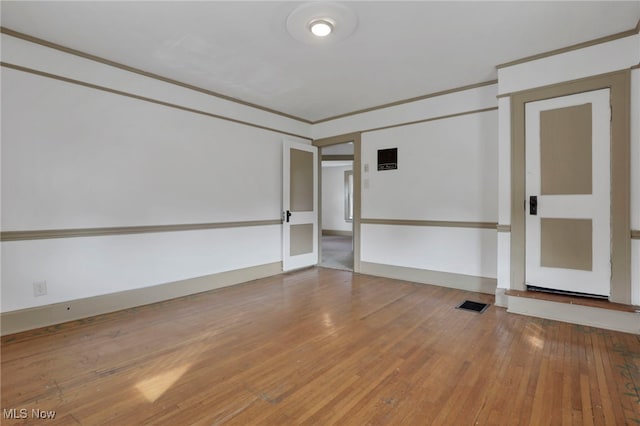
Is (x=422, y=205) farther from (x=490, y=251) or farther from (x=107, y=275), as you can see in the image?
(x=107, y=275)

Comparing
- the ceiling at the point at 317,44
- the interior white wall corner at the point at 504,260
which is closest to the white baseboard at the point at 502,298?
the interior white wall corner at the point at 504,260

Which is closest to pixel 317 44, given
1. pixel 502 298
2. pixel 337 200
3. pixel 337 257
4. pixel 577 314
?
pixel 502 298

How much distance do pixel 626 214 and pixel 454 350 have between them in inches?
82.4

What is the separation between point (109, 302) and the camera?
10.4 feet

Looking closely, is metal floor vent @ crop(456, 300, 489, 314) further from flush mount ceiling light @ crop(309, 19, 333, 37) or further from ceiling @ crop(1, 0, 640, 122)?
flush mount ceiling light @ crop(309, 19, 333, 37)

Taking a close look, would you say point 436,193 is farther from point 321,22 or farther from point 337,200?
point 337,200

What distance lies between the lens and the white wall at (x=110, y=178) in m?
2.70

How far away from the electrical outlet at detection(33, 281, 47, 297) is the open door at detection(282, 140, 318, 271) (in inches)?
117

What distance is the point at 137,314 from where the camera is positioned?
3148 millimetres

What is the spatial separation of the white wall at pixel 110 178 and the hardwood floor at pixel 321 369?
0.55 metres

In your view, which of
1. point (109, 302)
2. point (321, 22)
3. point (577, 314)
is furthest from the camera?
point (109, 302)

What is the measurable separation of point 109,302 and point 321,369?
2.48 metres

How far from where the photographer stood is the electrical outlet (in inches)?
109

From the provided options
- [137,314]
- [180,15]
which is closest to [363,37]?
[180,15]
